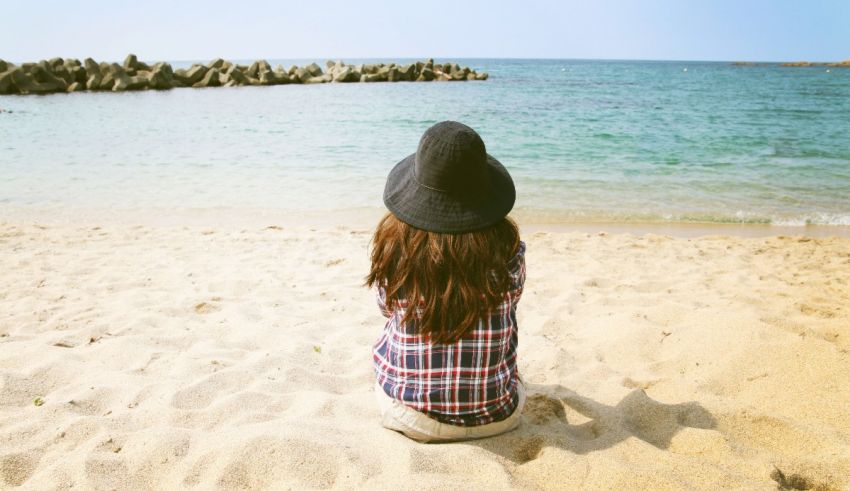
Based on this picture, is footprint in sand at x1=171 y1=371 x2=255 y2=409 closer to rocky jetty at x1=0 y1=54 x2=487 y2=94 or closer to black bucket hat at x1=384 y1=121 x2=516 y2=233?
black bucket hat at x1=384 y1=121 x2=516 y2=233

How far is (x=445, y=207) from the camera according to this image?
174cm

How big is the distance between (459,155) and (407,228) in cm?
32

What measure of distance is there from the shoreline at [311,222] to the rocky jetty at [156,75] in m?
25.9

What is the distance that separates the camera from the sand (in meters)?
1.93

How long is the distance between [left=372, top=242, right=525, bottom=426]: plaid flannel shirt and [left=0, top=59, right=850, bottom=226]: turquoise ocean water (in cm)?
538

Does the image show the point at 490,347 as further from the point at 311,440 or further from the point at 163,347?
the point at 163,347

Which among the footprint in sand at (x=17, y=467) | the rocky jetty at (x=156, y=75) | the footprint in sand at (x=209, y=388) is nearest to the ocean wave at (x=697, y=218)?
the footprint in sand at (x=209, y=388)

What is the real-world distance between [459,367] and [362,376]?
1.11 m

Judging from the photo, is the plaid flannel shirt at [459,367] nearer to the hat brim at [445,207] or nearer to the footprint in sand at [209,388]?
the hat brim at [445,207]

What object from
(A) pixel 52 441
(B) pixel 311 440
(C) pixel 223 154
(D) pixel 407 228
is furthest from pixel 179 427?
(C) pixel 223 154

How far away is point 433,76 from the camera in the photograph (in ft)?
136

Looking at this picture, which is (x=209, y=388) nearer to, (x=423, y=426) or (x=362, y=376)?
(x=362, y=376)

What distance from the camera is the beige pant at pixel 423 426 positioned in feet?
6.77

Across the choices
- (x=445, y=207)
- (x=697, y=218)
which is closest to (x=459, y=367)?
(x=445, y=207)
